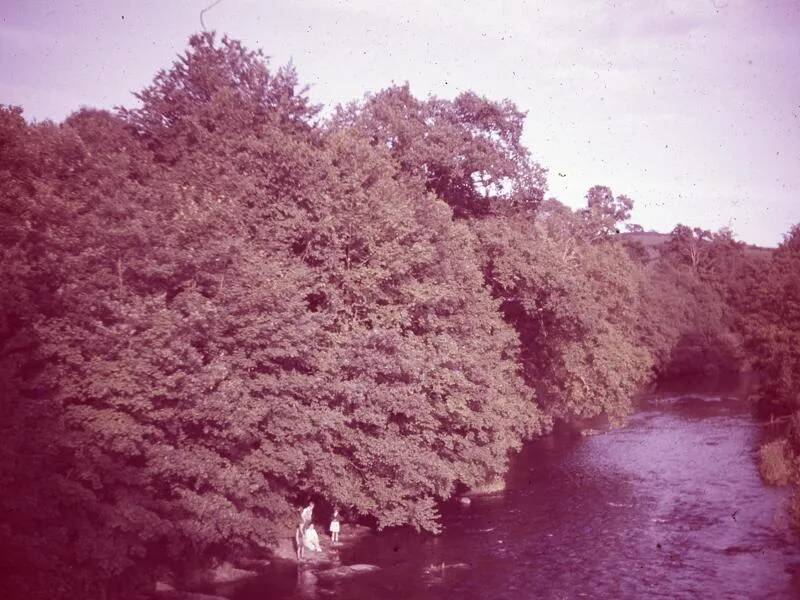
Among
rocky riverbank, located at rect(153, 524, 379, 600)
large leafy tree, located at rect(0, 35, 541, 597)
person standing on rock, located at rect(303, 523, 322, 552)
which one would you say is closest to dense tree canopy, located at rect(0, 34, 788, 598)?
large leafy tree, located at rect(0, 35, 541, 597)

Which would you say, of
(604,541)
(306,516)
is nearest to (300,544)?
(306,516)

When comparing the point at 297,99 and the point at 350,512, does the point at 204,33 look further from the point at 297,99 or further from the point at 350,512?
the point at 350,512

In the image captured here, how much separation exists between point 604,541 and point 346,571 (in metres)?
12.1

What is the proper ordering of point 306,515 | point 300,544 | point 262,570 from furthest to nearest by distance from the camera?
point 306,515 → point 300,544 → point 262,570

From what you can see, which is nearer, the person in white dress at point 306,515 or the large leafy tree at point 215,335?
the large leafy tree at point 215,335

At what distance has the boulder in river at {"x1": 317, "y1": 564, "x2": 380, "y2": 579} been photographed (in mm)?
27453

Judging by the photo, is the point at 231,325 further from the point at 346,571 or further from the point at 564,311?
the point at 564,311

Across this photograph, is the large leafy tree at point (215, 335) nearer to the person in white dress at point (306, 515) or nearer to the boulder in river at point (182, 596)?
the boulder in river at point (182, 596)

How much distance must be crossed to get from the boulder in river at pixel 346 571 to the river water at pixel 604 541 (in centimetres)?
39

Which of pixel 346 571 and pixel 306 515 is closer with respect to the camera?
pixel 346 571

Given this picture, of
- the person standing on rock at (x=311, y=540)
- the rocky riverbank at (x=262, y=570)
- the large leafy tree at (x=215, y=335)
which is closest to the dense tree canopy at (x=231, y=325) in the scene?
the large leafy tree at (x=215, y=335)

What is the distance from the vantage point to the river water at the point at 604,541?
2553cm

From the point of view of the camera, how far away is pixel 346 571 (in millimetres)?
27875

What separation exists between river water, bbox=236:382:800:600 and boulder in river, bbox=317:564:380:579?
15.4 inches
